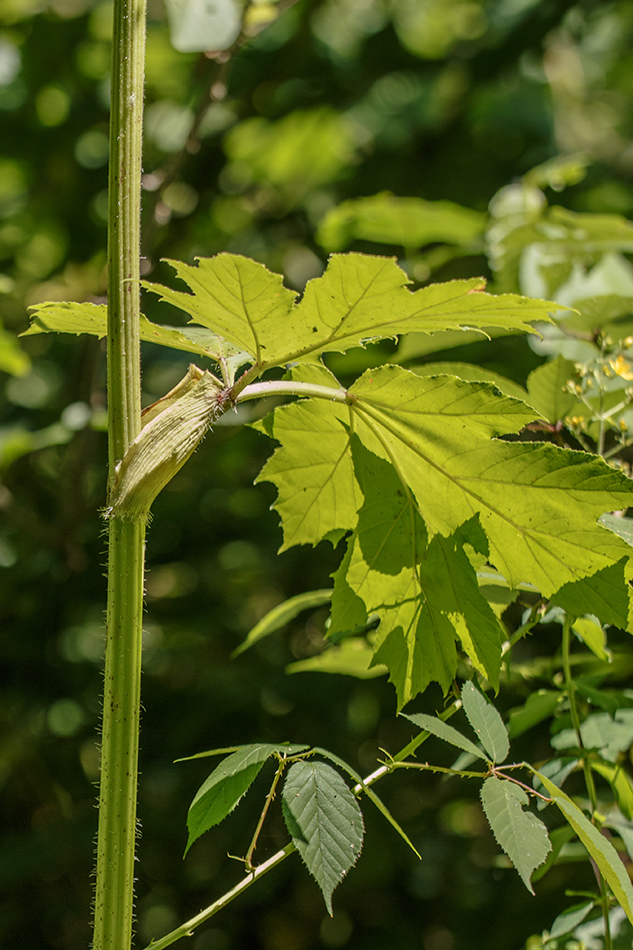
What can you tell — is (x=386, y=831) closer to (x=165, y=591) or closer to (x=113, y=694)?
(x=165, y=591)

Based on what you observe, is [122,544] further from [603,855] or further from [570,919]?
[570,919]

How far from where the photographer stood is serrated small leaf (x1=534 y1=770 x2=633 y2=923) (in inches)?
15.7

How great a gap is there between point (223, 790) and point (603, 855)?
21 centimetres

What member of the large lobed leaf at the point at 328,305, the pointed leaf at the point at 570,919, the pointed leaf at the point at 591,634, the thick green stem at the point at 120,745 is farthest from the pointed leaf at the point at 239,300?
the pointed leaf at the point at 570,919

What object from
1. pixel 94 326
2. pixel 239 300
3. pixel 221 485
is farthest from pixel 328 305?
pixel 221 485

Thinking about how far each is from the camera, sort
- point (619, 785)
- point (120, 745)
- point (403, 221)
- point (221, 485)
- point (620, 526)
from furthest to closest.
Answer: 1. point (221, 485)
2. point (403, 221)
3. point (619, 785)
4. point (620, 526)
5. point (120, 745)

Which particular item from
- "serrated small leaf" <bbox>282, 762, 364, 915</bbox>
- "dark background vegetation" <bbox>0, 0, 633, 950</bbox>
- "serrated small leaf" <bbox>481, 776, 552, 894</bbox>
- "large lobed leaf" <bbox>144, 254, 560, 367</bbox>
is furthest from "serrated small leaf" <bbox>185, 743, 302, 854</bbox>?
"dark background vegetation" <bbox>0, 0, 633, 950</bbox>

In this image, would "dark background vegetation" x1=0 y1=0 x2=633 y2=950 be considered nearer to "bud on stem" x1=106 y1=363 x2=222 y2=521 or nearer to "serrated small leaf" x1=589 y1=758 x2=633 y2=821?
"serrated small leaf" x1=589 y1=758 x2=633 y2=821

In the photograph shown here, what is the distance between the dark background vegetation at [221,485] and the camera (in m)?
1.45

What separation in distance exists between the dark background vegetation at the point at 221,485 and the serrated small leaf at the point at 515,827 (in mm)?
723

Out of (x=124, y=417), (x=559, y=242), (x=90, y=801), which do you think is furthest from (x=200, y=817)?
(x=90, y=801)

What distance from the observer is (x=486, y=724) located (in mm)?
489

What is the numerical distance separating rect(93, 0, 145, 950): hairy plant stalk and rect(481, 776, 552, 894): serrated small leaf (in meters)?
0.20

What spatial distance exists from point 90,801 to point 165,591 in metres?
0.50
